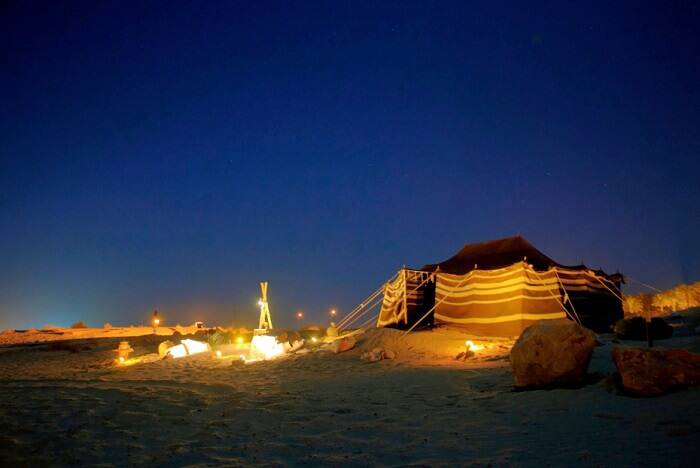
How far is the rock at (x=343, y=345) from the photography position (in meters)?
12.4

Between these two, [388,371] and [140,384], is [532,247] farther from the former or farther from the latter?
[140,384]

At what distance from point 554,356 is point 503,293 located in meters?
8.20

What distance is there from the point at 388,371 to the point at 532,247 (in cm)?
1082

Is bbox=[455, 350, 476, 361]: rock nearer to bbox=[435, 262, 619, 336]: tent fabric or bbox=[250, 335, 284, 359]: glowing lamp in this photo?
bbox=[435, 262, 619, 336]: tent fabric

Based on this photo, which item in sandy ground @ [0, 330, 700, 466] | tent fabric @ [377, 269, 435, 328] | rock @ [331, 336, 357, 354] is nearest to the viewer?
sandy ground @ [0, 330, 700, 466]

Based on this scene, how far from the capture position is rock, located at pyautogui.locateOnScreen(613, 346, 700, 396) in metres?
4.79

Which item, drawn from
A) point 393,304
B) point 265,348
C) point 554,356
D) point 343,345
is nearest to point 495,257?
point 393,304

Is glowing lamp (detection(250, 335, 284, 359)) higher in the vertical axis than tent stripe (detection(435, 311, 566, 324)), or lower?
lower

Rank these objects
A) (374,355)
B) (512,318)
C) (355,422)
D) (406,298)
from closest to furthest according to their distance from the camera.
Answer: (355,422) → (374,355) → (512,318) → (406,298)

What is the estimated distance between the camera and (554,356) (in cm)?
604

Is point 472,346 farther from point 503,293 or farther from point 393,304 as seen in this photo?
point 393,304

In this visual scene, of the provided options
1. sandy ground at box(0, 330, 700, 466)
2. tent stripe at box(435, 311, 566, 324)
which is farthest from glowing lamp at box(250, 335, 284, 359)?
tent stripe at box(435, 311, 566, 324)

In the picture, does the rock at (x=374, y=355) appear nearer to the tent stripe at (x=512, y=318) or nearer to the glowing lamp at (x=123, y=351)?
the tent stripe at (x=512, y=318)

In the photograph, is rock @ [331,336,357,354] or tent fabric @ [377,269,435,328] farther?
tent fabric @ [377,269,435,328]
